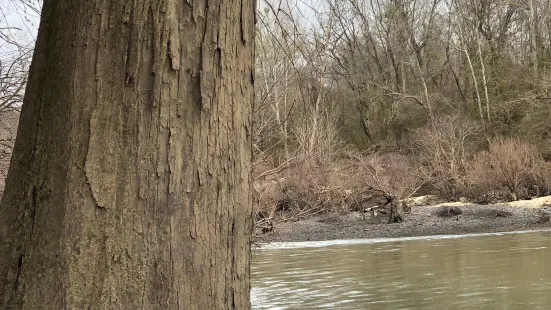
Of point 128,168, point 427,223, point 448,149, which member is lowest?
point 128,168

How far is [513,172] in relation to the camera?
24.2 m

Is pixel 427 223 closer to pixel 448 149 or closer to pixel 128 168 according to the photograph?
pixel 448 149

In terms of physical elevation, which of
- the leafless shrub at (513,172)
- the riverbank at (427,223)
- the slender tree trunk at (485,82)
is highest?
the slender tree trunk at (485,82)

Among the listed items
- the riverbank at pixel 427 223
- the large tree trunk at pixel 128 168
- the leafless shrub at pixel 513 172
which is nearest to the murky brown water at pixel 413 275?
the riverbank at pixel 427 223

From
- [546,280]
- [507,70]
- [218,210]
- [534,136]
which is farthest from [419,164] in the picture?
[218,210]

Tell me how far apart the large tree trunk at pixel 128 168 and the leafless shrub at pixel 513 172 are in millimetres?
24394

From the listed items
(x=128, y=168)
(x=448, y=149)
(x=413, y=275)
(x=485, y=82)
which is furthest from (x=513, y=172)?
(x=128, y=168)

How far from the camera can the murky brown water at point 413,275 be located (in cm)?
991

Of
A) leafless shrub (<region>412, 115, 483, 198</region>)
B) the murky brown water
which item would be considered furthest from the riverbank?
leafless shrub (<region>412, 115, 483, 198</region>)

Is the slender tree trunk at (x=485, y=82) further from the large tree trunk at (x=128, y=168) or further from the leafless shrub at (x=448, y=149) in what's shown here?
the large tree trunk at (x=128, y=168)

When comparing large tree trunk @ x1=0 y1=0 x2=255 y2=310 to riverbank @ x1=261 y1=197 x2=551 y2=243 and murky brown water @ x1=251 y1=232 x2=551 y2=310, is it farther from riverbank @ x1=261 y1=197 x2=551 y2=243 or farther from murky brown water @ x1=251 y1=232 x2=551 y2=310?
riverbank @ x1=261 y1=197 x2=551 y2=243

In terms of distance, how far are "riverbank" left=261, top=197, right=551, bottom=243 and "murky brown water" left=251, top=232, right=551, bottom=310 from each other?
6.72 feet

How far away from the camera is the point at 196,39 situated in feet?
5.09

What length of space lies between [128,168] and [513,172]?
967 inches
